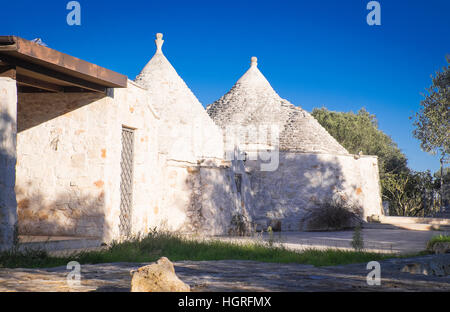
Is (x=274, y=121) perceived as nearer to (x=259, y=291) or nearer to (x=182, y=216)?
(x=182, y=216)

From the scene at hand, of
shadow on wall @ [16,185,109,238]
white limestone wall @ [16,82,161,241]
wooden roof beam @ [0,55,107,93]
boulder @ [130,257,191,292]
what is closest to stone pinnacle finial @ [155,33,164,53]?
white limestone wall @ [16,82,161,241]

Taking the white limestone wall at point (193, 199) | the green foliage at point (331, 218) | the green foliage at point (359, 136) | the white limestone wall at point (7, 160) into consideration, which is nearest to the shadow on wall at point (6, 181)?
the white limestone wall at point (7, 160)

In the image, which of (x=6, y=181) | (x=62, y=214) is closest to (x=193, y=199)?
(x=62, y=214)

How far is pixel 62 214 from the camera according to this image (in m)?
9.94

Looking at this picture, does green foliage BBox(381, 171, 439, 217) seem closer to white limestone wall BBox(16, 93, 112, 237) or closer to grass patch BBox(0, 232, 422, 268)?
grass patch BBox(0, 232, 422, 268)

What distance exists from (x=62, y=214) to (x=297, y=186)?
425 inches

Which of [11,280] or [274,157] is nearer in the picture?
[11,280]

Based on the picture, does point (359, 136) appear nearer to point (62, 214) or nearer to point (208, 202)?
point (208, 202)

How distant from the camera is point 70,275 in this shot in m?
4.81

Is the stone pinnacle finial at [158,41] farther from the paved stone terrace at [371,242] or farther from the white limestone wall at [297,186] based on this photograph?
the paved stone terrace at [371,242]

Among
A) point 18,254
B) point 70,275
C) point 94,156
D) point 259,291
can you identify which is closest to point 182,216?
point 94,156
